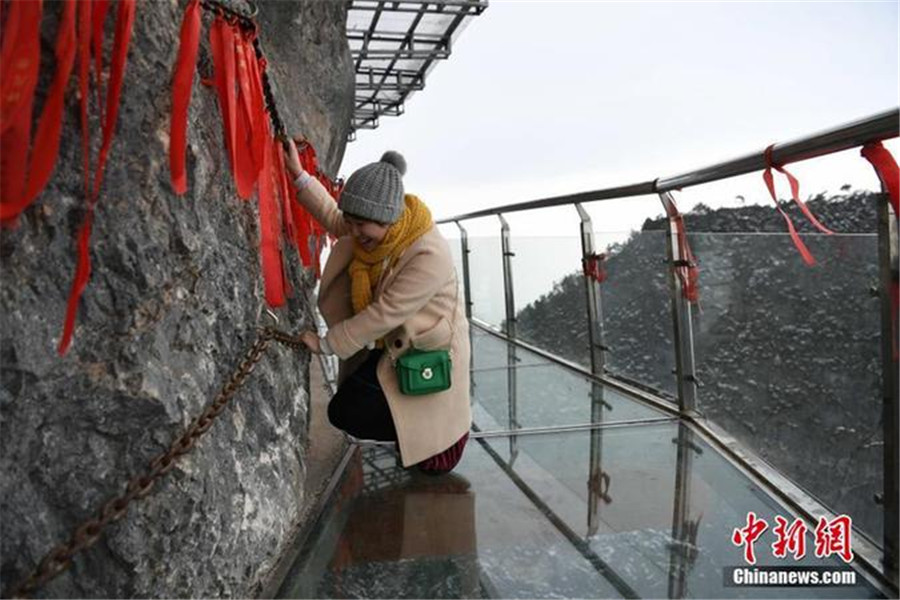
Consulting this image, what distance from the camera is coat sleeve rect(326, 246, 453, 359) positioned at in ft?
7.61

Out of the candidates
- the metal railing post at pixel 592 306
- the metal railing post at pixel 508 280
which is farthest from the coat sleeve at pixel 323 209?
the metal railing post at pixel 508 280

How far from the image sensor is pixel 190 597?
1478 mm

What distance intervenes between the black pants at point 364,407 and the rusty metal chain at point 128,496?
95 cm

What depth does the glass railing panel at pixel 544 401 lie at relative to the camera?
3.44m

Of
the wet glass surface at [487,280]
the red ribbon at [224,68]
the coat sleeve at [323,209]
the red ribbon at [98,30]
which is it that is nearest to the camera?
the red ribbon at [98,30]

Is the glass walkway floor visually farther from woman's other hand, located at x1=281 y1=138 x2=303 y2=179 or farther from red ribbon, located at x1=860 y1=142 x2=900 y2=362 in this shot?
woman's other hand, located at x1=281 y1=138 x2=303 y2=179

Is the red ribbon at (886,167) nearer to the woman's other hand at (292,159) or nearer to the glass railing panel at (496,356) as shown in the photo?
the woman's other hand at (292,159)

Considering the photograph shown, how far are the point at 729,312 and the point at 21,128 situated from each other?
2.70m

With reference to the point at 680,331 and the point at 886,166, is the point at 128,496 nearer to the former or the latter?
the point at 886,166

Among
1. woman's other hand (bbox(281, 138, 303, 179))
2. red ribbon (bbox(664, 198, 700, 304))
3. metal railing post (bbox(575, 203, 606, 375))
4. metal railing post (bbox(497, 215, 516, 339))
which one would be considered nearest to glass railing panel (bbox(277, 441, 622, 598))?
woman's other hand (bbox(281, 138, 303, 179))

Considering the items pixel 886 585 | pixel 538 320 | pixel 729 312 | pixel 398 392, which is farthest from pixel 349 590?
pixel 538 320

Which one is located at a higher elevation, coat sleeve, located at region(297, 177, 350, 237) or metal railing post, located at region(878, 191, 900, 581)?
coat sleeve, located at region(297, 177, 350, 237)

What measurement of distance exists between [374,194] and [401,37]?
5.97 metres

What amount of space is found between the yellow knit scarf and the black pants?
276 millimetres
